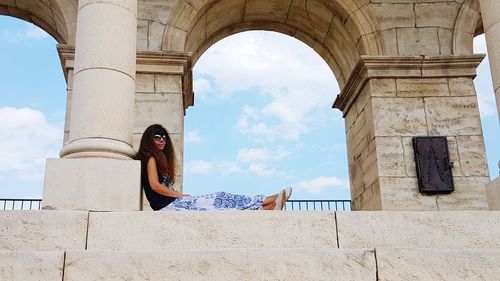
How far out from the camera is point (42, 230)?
17.3ft

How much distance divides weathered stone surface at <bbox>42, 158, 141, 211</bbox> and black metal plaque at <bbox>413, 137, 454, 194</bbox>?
7.02m

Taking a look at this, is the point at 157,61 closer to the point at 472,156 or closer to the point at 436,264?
the point at 472,156

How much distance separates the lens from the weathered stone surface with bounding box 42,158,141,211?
236 inches

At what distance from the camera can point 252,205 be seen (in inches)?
271

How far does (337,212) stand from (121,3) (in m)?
4.02

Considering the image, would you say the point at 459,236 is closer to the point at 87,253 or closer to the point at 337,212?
the point at 337,212

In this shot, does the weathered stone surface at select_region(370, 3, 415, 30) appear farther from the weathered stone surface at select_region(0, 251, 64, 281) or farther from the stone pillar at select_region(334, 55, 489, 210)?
the weathered stone surface at select_region(0, 251, 64, 281)

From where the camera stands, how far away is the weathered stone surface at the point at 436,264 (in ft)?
16.2

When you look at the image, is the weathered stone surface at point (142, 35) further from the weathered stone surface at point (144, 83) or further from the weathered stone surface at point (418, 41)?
the weathered stone surface at point (418, 41)

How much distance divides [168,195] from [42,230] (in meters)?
1.83

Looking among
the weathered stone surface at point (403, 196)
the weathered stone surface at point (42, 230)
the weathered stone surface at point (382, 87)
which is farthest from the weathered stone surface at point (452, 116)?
the weathered stone surface at point (42, 230)

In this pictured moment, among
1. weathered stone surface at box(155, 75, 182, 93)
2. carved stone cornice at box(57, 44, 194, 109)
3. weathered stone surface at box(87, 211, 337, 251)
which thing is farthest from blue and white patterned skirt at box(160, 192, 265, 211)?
carved stone cornice at box(57, 44, 194, 109)

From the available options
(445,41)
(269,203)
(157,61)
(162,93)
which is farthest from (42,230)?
(445,41)

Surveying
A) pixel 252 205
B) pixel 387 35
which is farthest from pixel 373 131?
pixel 252 205
